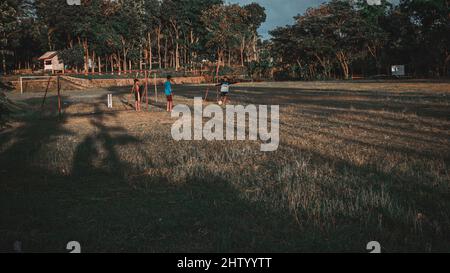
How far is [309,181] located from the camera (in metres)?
8.44

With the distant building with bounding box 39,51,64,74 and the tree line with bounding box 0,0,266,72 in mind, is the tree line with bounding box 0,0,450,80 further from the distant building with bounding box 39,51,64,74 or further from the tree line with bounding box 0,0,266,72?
the distant building with bounding box 39,51,64,74

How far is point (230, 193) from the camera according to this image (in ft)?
25.9

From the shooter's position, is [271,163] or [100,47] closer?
[271,163]

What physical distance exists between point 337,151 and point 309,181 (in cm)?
329

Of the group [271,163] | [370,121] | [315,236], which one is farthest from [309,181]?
[370,121]

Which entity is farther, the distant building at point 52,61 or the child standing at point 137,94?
the distant building at point 52,61

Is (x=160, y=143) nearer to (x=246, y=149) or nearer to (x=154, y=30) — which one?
(x=246, y=149)

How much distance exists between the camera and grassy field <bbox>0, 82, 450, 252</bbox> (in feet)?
18.8

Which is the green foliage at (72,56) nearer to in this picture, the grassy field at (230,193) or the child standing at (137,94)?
the child standing at (137,94)

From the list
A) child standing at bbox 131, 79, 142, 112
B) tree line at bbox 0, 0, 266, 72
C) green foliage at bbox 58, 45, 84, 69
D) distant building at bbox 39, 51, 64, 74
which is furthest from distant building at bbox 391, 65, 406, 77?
distant building at bbox 39, 51, 64, 74

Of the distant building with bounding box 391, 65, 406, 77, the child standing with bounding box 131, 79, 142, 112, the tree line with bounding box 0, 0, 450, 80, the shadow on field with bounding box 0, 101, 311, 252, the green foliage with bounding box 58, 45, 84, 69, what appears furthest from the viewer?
the green foliage with bounding box 58, 45, 84, 69

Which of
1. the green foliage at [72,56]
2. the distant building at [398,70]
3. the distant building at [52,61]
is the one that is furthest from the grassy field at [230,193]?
the distant building at [52,61]

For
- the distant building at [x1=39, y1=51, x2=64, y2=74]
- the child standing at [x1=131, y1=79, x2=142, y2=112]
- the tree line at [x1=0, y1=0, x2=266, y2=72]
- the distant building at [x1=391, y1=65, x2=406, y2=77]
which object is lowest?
the child standing at [x1=131, y1=79, x2=142, y2=112]

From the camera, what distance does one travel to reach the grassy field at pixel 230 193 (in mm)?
5730
